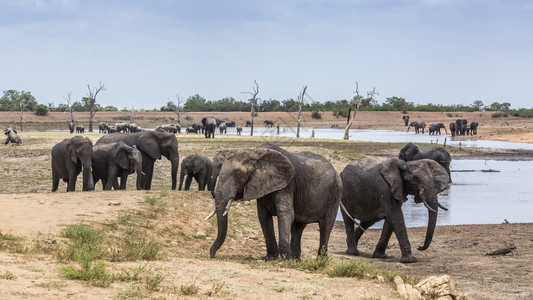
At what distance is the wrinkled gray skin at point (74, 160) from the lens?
1933 centimetres

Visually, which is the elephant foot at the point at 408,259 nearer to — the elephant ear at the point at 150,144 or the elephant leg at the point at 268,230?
the elephant leg at the point at 268,230

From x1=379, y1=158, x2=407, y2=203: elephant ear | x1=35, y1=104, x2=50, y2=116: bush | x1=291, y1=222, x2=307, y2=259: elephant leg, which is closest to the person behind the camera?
x1=291, y1=222, x2=307, y2=259: elephant leg

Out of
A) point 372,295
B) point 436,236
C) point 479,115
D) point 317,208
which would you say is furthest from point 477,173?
point 479,115

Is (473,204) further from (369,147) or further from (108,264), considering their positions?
(369,147)

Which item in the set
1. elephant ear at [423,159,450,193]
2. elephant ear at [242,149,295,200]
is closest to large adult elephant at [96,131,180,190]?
elephant ear at [423,159,450,193]

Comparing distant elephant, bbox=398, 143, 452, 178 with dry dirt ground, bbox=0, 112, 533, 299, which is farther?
distant elephant, bbox=398, 143, 452, 178

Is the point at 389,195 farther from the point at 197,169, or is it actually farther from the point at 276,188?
the point at 197,169

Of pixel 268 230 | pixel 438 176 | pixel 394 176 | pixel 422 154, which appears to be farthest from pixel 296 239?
pixel 422 154

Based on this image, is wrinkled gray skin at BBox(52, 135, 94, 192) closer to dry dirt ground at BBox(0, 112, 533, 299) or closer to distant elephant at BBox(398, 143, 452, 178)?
dry dirt ground at BBox(0, 112, 533, 299)

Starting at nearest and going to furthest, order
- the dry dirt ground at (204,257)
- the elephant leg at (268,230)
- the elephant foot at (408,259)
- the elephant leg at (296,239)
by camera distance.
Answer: the dry dirt ground at (204,257), the elephant leg at (268,230), the elephant leg at (296,239), the elephant foot at (408,259)

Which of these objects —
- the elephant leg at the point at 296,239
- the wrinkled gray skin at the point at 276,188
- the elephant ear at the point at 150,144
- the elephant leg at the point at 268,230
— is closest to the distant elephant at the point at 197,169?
the elephant ear at the point at 150,144

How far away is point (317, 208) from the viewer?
11.7 metres

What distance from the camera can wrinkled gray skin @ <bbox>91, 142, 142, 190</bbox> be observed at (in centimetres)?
1997

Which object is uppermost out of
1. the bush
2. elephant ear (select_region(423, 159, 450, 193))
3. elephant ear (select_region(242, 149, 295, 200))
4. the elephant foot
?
elephant ear (select_region(242, 149, 295, 200))
